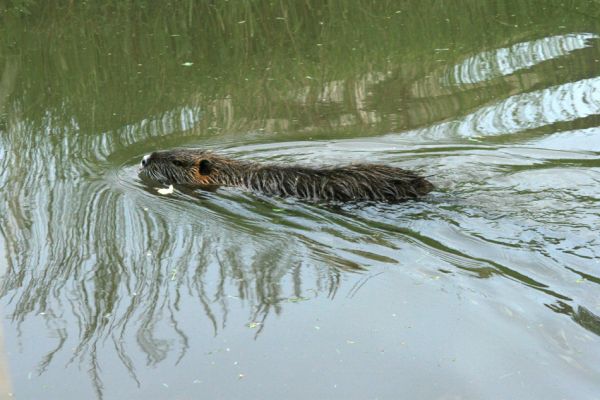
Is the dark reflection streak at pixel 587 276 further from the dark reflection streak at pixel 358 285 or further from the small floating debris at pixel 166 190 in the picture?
the small floating debris at pixel 166 190

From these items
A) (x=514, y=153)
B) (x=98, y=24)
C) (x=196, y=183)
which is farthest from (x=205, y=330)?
(x=98, y=24)

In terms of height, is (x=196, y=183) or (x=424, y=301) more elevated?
(x=196, y=183)

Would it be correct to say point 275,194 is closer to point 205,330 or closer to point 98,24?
point 205,330

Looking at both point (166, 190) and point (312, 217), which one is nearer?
point (312, 217)

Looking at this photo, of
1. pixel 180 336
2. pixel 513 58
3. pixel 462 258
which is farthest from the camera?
pixel 513 58

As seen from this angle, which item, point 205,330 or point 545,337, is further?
point 205,330

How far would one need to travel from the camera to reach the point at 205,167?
6492mm

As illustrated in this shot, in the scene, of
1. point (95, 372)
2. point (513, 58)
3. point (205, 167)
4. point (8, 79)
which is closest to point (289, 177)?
point (205, 167)

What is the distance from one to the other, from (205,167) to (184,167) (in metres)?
0.18

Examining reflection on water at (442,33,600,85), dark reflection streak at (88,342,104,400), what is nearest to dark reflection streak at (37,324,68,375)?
dark reflection streak at (88,342,104,400)

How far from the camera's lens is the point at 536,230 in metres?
4.93

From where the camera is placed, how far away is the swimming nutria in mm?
5613

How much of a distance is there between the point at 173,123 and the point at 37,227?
7.59 feet

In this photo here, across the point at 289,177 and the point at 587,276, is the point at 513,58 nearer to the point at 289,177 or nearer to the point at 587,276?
the point at 289,177
